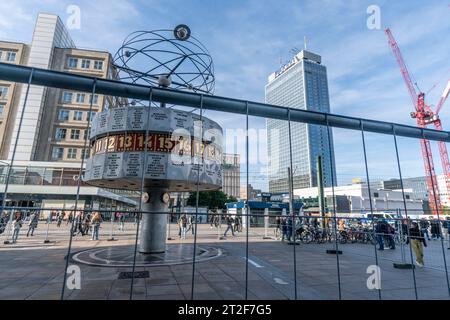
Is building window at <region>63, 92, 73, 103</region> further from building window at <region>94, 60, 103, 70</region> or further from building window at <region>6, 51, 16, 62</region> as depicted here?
building window at <region>6, 51, 16, 62</region>

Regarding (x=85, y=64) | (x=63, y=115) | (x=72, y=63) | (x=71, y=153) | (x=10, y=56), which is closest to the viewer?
(x=71, y=153)

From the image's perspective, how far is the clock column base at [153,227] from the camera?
11578mm

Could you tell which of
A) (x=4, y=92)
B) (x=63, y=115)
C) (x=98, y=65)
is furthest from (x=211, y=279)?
(x=4, y=92)

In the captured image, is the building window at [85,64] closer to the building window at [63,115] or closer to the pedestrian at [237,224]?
the building window at [63,115]

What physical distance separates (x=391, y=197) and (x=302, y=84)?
52.8 m

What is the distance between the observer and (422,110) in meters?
74.2

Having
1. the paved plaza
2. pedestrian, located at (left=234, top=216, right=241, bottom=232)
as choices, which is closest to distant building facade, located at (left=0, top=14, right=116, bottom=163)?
pedestrian, located at (left=234, top=216, right=241, bottom=232)

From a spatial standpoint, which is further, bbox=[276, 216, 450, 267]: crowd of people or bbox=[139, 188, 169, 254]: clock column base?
bbox=[139, 188, 169, 254]: clock column base

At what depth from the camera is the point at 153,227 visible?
11641 millimetres

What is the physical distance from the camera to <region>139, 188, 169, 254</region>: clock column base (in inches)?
456

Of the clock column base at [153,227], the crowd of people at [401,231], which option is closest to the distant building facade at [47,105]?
the clock column base at [153,227]

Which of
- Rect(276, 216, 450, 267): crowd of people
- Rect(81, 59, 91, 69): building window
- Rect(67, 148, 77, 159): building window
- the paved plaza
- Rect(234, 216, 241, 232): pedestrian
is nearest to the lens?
the paved plaza

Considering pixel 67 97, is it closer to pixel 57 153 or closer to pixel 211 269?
pixel 57 153
